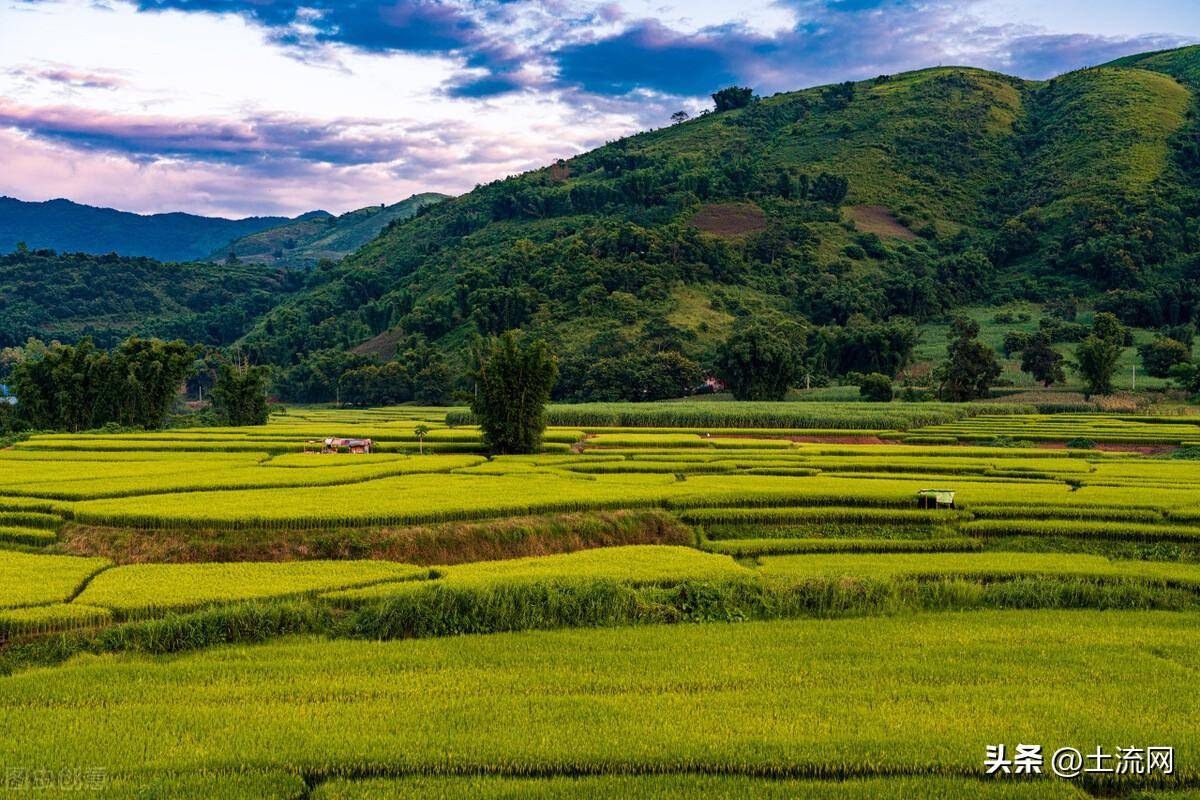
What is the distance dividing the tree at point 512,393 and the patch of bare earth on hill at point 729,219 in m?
99.3

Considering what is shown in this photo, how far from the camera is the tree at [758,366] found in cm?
8494

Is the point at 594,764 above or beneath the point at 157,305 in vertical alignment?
beneath

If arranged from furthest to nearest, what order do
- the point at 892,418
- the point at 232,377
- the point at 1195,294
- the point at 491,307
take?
1. the point at 491,307
2. the point at 1195,294
3. the point at 232,377
4. the point at 892,418

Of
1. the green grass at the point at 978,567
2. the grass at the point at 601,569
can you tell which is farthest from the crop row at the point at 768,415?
the green grass at the point at 978,567

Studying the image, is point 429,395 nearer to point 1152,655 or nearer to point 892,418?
point 892,418

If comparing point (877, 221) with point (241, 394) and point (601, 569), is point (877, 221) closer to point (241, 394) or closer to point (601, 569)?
point (241, 394)

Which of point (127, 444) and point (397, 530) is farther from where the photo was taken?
point (127, 444)

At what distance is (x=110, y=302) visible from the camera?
176 m

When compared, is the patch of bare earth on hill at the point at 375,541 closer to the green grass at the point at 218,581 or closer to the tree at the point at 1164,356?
the green grass at the point at 218,581

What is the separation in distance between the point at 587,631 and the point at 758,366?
70.6 m

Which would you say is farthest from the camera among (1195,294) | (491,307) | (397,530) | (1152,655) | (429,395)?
(491,307)

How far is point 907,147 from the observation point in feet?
571

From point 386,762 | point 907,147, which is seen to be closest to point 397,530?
point 386,762

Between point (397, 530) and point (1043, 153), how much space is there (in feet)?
591
